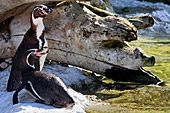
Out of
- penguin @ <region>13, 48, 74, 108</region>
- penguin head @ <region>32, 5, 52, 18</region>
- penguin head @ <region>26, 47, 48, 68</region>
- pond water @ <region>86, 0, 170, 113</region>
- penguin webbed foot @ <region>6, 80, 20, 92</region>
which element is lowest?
pond water @ <region>86, 0, 170, 113</region>

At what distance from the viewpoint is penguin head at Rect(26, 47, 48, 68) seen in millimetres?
4613

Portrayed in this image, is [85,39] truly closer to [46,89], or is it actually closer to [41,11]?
[41,11]

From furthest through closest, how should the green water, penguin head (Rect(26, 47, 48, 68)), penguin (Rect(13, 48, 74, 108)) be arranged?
the green water → penguin head (Rect(26, 47, 48, 68)) → penguin (Rect(13, 48, 74, 108))

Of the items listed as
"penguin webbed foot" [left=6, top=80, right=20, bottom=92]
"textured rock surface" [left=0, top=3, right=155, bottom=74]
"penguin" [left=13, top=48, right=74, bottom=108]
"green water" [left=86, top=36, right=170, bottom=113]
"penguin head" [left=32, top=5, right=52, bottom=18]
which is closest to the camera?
"penguin" [left=13, top=48, right=74, bottom=108]

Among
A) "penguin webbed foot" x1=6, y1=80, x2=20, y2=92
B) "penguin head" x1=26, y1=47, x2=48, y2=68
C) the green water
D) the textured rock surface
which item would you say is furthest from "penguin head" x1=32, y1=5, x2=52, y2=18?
the green water

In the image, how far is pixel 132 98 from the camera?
18.2ft

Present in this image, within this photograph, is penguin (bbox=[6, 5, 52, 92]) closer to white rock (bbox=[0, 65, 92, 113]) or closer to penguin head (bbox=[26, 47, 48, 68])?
white rock (bbox=[0, 65, 92, 113])

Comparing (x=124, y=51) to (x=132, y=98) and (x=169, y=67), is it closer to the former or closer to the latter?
(x=132, y=98)

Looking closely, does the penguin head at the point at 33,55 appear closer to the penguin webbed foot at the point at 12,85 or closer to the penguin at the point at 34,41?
the penguin at the point at 34,41

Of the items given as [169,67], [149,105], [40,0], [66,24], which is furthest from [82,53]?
[169,67]

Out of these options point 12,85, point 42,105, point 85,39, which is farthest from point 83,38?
point 42,105

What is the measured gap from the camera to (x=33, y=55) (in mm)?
4625

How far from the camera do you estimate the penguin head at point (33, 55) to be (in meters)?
4.61

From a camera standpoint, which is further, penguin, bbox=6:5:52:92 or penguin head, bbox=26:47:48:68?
penguin, bbox=6:5:52:92
